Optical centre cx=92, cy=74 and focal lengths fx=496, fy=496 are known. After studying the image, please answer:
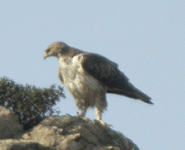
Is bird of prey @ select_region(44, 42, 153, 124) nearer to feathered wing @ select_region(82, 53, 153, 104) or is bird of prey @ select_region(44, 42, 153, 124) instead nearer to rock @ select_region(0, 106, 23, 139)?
feathered wing @ select_region(82, 53, 153, 104)

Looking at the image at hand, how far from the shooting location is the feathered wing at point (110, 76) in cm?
Result: 1907

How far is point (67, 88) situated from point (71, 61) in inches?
42.0

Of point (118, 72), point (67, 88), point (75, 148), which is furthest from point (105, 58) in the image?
point (75, 148)

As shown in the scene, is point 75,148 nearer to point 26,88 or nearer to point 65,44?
point 26,88

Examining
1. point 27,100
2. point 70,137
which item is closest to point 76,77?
point 27,100

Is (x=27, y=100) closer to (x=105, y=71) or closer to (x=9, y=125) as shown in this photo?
(x=9, y=125)

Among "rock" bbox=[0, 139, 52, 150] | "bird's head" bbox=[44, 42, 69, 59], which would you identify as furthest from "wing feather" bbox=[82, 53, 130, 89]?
"rock" bbox=[0, 139, 52, 150]

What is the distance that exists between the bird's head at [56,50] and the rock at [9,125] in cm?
356

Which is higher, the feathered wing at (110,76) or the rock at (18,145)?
the feathered wing at (110,76)

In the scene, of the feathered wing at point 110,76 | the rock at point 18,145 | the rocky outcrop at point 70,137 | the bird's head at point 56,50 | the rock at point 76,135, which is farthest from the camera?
the bird's head at point 56,50

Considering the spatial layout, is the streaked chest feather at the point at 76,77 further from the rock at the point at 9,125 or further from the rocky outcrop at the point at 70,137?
the rock at the point at 9,125

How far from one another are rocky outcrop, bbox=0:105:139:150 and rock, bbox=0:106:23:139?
0.06 meters

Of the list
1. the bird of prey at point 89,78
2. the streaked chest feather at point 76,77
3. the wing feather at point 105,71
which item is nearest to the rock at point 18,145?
the streaked chest feather at point 76,77

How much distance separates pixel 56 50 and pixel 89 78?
178cm
